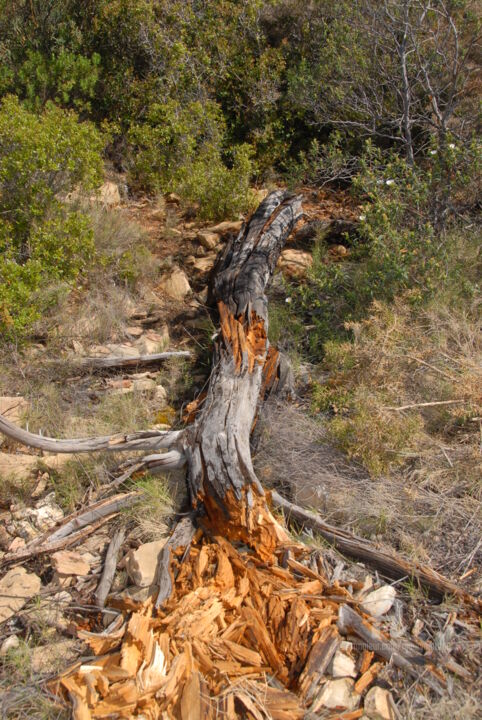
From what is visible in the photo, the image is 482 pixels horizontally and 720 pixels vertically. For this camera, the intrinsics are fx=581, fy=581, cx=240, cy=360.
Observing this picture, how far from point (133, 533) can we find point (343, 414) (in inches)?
57.4

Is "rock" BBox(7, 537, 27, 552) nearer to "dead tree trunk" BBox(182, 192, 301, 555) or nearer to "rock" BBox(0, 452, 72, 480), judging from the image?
"rock" BBox(0, 452, 72, 480)

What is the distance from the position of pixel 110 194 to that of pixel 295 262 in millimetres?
2348

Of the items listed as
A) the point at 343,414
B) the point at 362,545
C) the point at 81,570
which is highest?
the point at 343,414

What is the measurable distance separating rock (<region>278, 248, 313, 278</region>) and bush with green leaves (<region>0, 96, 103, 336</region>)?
1.76m

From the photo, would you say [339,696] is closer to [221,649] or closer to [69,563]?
[221,649]

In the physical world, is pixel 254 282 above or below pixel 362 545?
above

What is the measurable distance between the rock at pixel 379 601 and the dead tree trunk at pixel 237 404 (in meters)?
0.50

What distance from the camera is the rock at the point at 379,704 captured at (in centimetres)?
206

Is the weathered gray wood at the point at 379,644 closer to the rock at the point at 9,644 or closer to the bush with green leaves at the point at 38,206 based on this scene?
the rock at the point at 9,644

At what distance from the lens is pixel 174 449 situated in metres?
3.22

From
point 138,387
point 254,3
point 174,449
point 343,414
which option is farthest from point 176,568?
point 254,3

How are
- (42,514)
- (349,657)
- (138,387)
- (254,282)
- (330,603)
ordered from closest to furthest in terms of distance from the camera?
(349,657) < (330,603) < (42,514) < (138,387) < (254,282)

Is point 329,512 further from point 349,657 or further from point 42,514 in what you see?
point 42,514

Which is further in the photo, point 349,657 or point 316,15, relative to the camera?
point 316,15
